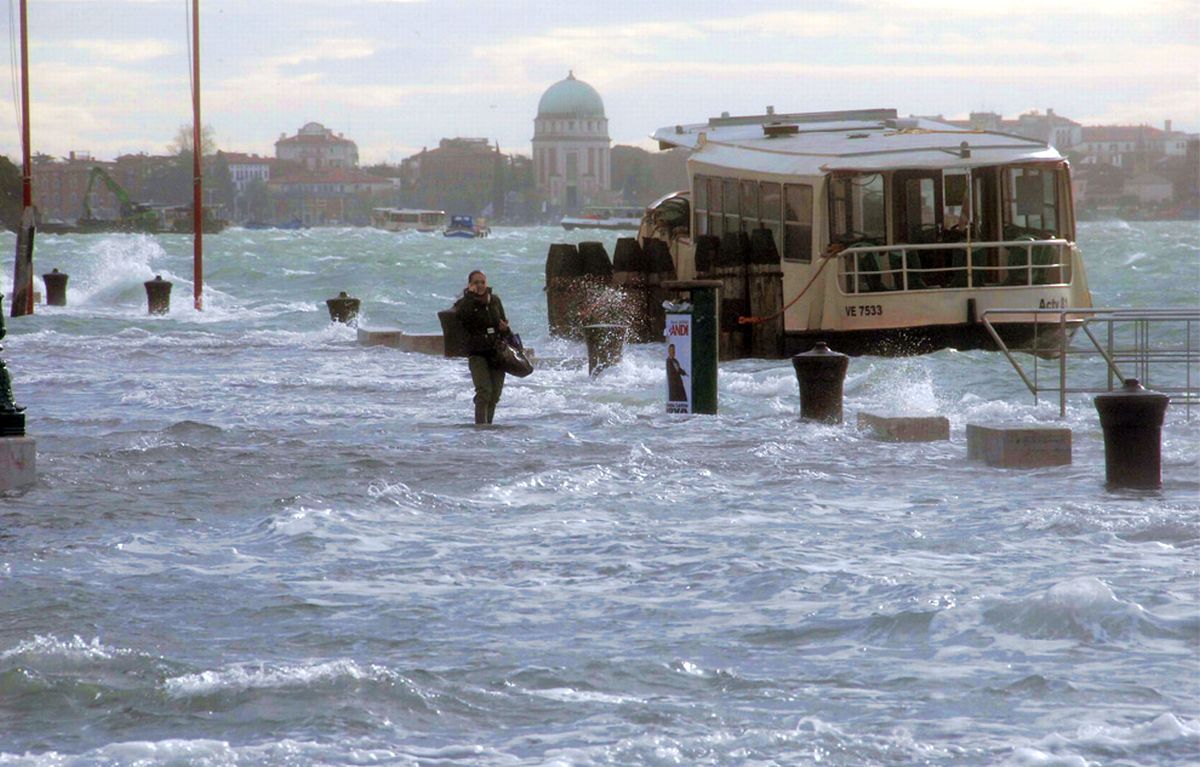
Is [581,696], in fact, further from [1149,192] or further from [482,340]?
[1149,192]

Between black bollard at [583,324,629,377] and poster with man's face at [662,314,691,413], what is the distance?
4.88 metres

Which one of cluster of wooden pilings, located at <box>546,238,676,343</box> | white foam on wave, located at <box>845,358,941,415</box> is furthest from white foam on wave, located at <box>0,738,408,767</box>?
cluster of wooden pilings, located at <box>546,238,676,343</box>

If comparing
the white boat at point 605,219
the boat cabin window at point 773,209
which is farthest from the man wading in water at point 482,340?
the white boat at point 605,219

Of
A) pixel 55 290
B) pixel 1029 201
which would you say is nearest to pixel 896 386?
pixel 1029 201

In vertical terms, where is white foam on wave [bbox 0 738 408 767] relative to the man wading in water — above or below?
below

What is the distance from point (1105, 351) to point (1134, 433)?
5.43 metres

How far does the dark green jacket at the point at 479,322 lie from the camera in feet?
53.7

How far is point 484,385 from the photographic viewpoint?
16.3m

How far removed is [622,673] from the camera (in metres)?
7.22

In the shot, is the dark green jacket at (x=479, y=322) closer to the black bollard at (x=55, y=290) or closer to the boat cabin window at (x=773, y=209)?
the boat cabin window at (x=773, y=209)

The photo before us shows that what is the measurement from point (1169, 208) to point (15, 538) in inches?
7734

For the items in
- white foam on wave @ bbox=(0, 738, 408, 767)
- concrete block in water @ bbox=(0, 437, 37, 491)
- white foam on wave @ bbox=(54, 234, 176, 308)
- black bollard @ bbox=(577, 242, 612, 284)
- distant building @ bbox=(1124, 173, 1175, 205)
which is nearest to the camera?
white foam on wave @ bbox=(0, 738, 408, 767)

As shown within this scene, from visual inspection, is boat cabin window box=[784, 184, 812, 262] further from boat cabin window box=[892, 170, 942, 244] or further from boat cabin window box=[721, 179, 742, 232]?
boat cabin window box=[721, 179, 742, 232]

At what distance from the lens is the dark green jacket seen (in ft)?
53.7
